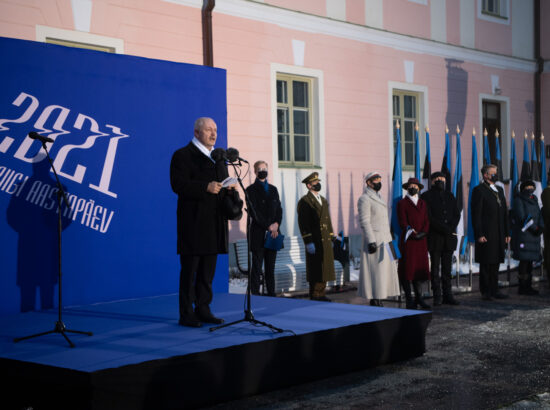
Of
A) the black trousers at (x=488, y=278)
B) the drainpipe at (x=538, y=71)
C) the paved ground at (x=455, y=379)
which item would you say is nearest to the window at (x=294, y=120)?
the black trousers at (x=488, y=278)

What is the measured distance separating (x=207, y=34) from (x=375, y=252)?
513cm

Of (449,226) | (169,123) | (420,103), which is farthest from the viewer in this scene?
(420,103)

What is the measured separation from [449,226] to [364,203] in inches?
57.9

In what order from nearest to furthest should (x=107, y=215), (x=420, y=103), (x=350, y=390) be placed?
(x=350, y=390)
(x=107, y=215)
(x=420, y=103)

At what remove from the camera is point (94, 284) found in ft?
27.3

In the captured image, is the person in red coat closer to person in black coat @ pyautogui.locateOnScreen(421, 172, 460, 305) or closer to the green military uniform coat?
person in black coat @ pyautogui.locateOnScreen(421, 172, 460, 305)

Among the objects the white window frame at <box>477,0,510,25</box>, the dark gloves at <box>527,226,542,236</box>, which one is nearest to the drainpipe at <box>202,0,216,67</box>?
the dark gloves at <box>527,226,542,236</box>

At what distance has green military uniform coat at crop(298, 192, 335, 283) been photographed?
10.0 metres

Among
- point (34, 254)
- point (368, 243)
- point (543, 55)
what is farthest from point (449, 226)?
point (543, 55)

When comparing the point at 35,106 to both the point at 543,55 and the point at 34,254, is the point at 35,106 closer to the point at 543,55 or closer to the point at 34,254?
the point at 34,254

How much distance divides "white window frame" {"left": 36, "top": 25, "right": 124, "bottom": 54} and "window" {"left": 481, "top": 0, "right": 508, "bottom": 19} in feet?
32.8

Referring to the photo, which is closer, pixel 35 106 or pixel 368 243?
pixel 35 106

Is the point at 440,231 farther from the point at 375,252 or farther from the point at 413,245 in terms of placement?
the point at 375,252

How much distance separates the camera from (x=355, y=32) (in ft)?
48.6
